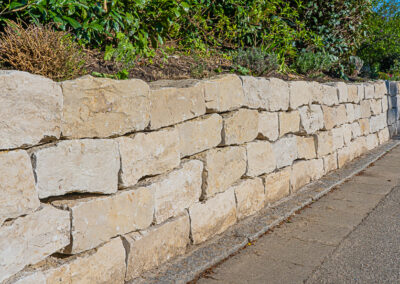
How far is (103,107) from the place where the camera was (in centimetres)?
254

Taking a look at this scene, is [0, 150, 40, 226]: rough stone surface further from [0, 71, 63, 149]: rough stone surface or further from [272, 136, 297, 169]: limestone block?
[272, 136, 297, 169]: limestone block

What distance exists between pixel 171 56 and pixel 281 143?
5.23 ft

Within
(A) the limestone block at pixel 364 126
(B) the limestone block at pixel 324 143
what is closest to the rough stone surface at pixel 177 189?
(B) the limestone block at pixel 324 143

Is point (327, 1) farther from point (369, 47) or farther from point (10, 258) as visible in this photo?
point (10, 258)

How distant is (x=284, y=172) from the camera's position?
475 centimetres

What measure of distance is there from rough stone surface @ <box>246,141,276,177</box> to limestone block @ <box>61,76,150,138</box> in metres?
1.52

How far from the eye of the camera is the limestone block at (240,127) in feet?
12.2

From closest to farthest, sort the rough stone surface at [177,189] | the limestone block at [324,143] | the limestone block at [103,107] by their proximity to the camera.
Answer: the limestone block at [103,107] < the rough stone surface at [177,189] < the limestone block at [324,143]

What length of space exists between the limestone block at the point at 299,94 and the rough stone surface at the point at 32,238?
3.25 meters

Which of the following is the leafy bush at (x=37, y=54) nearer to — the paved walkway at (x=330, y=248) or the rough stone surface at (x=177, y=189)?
the rough stone surface at (x=177, y=189)

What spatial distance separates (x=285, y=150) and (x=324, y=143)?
4.17 feet

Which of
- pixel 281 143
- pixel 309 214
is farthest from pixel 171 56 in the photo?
pixel 309 214

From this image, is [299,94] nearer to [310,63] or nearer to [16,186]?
[310,63]

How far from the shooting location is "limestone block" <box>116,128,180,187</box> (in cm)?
269
